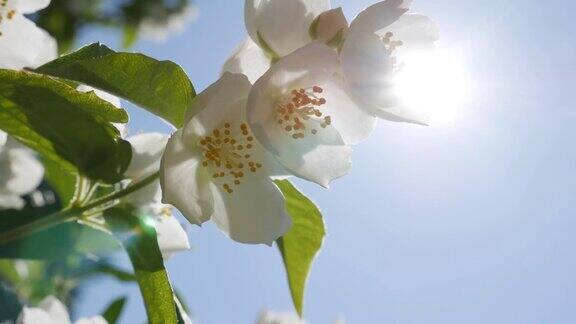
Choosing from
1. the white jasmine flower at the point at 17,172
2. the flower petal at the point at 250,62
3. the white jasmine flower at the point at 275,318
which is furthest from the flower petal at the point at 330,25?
the white jasmine flower at the point at 275,318

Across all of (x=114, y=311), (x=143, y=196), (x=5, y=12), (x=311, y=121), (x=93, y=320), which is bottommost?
(x=114, y=311)

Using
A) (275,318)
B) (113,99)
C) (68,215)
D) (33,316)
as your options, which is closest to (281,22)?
(113,99)

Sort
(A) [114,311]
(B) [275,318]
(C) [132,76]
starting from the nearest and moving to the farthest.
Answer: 1. (C) [132,76]
2. (A) [114,311]
3. (B) [275,318]

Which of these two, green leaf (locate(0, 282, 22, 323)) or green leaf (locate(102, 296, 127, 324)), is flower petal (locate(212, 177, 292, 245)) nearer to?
green leaf (locate(0, 282, 22, 323))

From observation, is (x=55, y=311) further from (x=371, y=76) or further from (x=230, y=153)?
(x=371, y=76)

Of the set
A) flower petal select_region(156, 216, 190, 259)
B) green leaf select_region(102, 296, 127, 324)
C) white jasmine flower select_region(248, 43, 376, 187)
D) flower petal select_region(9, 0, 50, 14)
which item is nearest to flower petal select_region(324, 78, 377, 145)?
white jasmine flower select_region(248, 43, 376, 187)

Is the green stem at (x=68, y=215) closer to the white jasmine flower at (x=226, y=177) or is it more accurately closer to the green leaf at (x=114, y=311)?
the white jasmine flower at (x=226, y=177)
